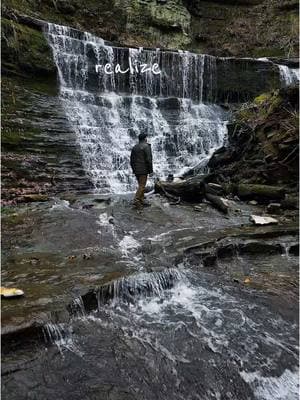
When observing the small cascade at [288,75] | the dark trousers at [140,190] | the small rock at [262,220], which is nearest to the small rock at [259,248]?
the small rock at [262,220]

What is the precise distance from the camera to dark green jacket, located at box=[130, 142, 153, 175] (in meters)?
→ 10.1

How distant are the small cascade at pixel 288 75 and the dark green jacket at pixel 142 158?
49.8 feet

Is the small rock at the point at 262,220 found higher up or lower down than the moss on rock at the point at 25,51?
lower down

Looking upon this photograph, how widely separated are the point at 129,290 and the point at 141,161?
210 inches

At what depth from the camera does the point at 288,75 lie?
22.5 meters

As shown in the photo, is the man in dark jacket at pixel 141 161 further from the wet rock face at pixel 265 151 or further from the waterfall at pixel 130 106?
the waterfall at pixel 130 106

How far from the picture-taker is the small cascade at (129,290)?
4887 mm

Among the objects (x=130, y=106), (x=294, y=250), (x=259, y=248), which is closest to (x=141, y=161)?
(x=259, y=248)

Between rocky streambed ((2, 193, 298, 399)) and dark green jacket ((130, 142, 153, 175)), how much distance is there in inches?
92.7

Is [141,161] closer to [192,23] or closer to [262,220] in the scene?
[262,220]

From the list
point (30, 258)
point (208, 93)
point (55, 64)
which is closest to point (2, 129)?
point (55, 64)

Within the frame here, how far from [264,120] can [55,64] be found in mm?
9568

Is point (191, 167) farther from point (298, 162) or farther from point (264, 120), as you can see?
point (298, 162)

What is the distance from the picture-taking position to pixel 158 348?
4.30 metres
